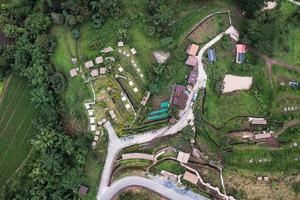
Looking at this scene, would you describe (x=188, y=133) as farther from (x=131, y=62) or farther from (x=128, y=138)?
(x=131, y=62)

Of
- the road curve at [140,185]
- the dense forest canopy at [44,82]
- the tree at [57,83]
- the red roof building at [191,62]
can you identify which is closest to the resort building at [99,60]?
the dense forest canopy at [44,82]

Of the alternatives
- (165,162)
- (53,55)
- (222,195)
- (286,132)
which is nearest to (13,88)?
(53,55)

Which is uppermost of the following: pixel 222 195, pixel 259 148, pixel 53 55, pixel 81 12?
pixel 81 12

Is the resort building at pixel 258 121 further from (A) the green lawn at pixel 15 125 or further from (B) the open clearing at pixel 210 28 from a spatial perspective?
(A) the green lawn at pixel 15 125

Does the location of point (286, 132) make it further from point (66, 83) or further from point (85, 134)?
point (66, 83)

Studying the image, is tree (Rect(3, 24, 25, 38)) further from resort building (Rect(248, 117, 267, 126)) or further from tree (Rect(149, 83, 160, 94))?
resort building (Rect(248, 117, 267, 126))

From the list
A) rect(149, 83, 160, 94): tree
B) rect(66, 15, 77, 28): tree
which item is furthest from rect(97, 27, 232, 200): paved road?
rect(66, 15, 77, 28): tree

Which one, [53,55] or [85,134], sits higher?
[53,55]
